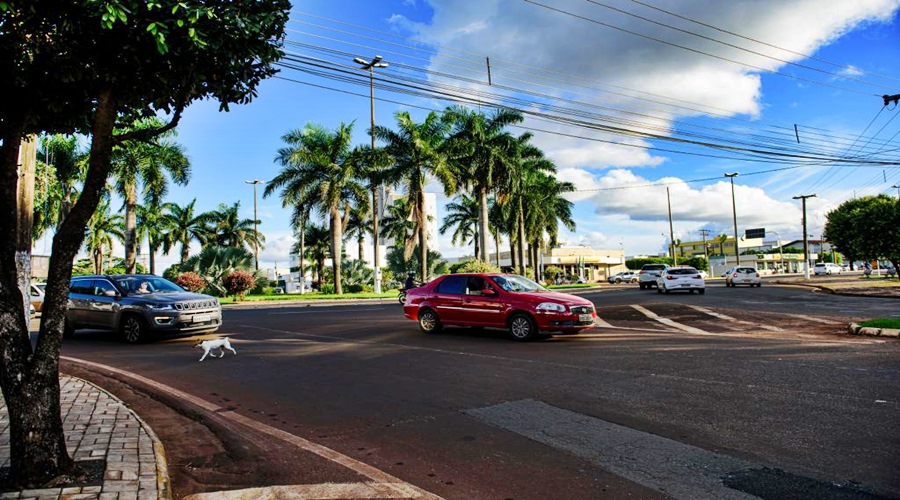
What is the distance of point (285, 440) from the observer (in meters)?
5.31

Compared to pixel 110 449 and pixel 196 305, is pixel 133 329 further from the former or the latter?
pixel 110 449

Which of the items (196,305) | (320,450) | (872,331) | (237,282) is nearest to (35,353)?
(320,450)

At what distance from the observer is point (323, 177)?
128ft

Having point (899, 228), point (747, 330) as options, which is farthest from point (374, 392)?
point (899, 228)

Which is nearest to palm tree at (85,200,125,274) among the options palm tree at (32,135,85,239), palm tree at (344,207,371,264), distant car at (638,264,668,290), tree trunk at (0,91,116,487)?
palm tree at (32,135,85,239)

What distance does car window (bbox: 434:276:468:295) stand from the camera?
13.2 m

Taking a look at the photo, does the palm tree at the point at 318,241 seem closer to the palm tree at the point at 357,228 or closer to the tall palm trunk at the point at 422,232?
the palm tree at the point at 357,228

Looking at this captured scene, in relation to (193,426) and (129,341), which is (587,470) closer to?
(193,426)

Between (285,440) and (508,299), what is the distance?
7468mm

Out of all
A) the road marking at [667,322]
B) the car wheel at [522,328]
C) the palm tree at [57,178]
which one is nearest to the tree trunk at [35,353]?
the car wheel at [522,328]

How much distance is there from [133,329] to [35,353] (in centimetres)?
974

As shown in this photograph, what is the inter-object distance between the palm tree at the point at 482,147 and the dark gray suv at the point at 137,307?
2622 cm

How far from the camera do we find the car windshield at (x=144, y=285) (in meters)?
13.3

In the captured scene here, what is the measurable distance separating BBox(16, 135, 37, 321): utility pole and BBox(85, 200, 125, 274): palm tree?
4922cm
